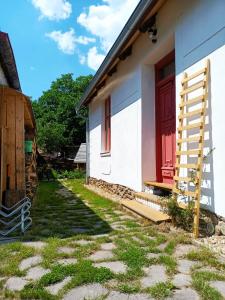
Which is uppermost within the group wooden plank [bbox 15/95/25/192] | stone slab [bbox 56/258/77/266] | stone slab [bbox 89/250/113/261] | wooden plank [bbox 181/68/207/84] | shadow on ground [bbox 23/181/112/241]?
wooden plank [bbox 181/68/207/84]

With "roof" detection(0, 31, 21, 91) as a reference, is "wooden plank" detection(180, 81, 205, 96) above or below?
below

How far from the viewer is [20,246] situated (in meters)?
3.87

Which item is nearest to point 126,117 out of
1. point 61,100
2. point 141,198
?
point 141,198

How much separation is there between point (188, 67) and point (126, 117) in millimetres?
3122

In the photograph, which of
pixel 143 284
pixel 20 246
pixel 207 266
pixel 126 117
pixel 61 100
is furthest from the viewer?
pixel 61 100

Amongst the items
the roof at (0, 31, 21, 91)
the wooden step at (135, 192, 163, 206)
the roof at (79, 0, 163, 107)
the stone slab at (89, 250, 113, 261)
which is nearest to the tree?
the roof at (0, 31, 21, 91)

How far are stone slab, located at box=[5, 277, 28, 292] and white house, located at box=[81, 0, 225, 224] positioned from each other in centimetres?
237

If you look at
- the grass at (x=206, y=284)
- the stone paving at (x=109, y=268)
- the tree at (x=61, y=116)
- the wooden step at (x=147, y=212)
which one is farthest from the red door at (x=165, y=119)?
the tree at (x=61, y=116)

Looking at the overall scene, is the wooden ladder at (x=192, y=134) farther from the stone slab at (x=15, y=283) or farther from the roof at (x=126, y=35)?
the stone slab at (x=15, y=283)

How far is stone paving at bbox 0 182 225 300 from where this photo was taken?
8.64 ft

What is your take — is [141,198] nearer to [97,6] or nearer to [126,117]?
[126,117]

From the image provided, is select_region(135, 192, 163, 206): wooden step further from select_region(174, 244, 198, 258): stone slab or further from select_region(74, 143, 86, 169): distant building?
select_region(74, 143, 86, 169): distant building

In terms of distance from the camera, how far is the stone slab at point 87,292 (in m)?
2.53

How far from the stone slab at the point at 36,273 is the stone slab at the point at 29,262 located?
0.32 feet
